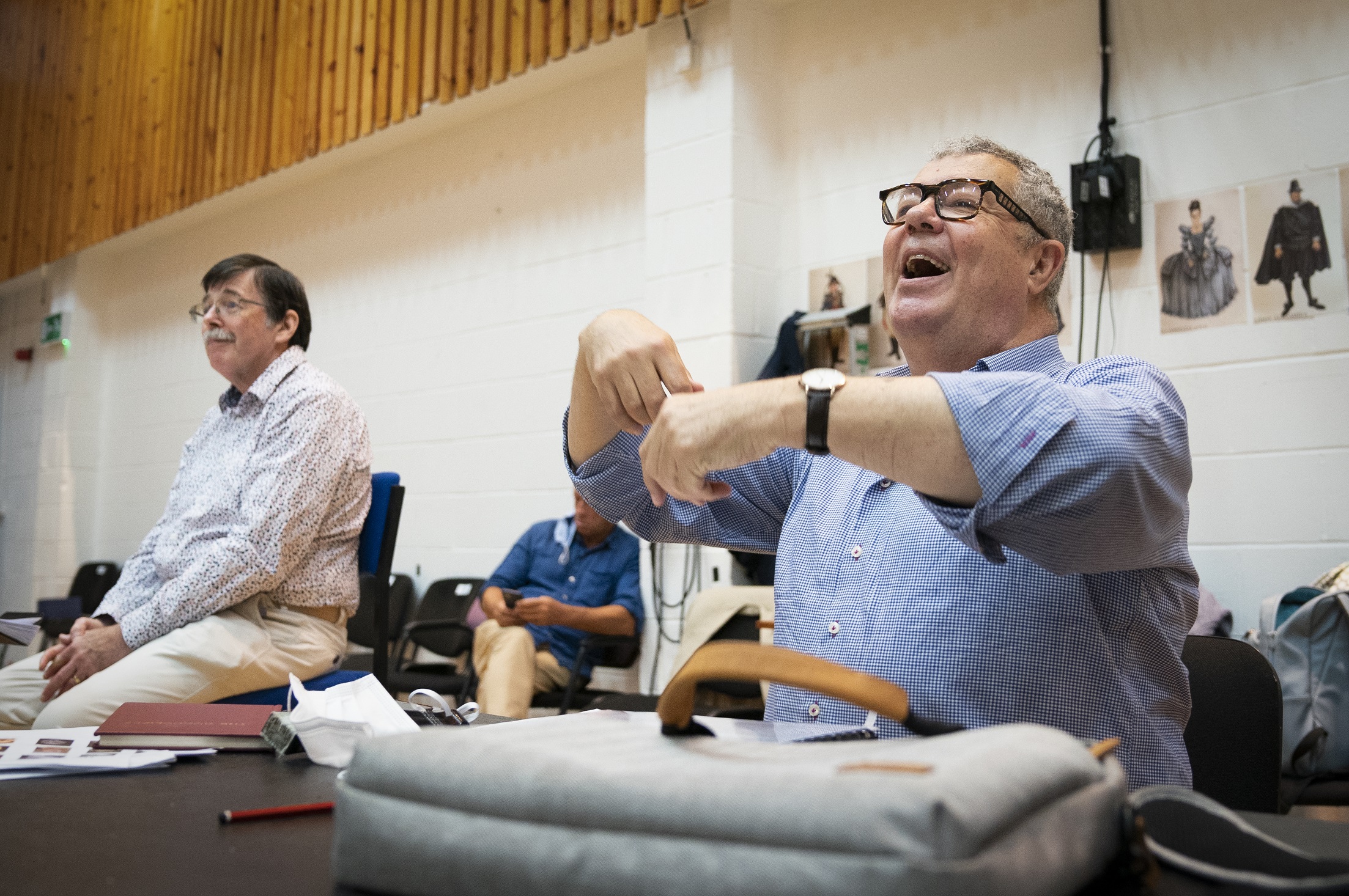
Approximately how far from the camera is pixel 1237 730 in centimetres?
148

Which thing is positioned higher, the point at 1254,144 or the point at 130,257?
the point at 130,257

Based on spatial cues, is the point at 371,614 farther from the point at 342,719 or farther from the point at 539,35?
the point at 342,719

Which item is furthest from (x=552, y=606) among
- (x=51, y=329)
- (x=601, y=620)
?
(x=51, y=329)

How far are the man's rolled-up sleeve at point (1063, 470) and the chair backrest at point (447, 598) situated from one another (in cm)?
450

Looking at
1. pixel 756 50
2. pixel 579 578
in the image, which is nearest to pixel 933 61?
pixel 756 50

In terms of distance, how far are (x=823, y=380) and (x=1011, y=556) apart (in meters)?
0.34

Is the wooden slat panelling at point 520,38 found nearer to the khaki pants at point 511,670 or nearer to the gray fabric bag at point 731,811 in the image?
the khaki pants at point 511,670

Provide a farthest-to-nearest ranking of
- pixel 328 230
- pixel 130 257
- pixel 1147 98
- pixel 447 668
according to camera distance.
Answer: pixel 130 257 → pixel 328 230 → pixel 447 668 → pixel 1147 98

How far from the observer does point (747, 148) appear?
4.38m

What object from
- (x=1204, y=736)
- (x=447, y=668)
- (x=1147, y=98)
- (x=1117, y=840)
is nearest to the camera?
(x=1117, y=840)

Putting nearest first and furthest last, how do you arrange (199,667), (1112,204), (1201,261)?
1. (199,667)
2. (1201,261)
3. (1112,204)

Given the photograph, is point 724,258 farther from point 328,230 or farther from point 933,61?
point 328,230

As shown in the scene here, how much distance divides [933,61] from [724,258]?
1.10 m

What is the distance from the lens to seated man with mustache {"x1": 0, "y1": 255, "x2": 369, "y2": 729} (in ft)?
7.73
